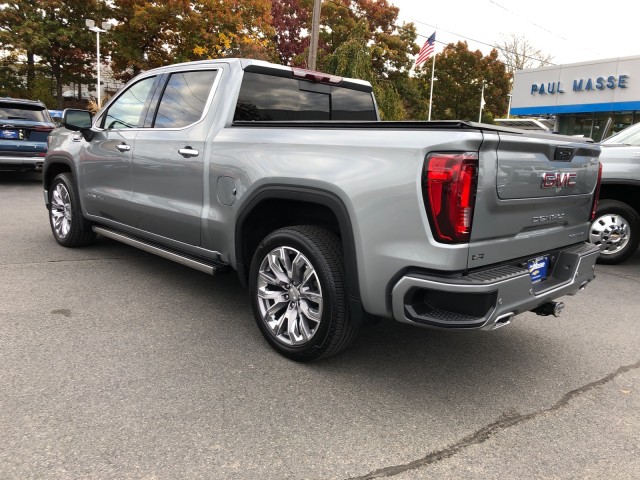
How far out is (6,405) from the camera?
2.67 m

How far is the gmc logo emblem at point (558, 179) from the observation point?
2922 millimetres

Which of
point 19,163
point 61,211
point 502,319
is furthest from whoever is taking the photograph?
A: point 19,163

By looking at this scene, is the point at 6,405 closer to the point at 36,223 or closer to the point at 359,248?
the point at 359,248

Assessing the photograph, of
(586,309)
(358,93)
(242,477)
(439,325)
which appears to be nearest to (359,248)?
(439,325)

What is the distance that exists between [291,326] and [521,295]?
136cm

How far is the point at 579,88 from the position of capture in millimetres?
23266

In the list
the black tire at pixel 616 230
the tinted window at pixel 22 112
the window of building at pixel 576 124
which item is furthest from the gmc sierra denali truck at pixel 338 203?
the window of building at pixel 576 124

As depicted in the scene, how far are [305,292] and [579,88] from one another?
24.2 meters

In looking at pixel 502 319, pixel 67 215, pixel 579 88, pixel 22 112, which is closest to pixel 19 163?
pixel 22 112

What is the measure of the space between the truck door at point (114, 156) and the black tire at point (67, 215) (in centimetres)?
30

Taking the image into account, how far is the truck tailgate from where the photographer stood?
8.45 feet

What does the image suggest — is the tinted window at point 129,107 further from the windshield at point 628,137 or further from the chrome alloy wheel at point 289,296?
the windshield at point 628,137

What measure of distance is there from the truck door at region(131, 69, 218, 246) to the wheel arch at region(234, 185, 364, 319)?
1.63ft

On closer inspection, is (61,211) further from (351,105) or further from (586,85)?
(586,85)
